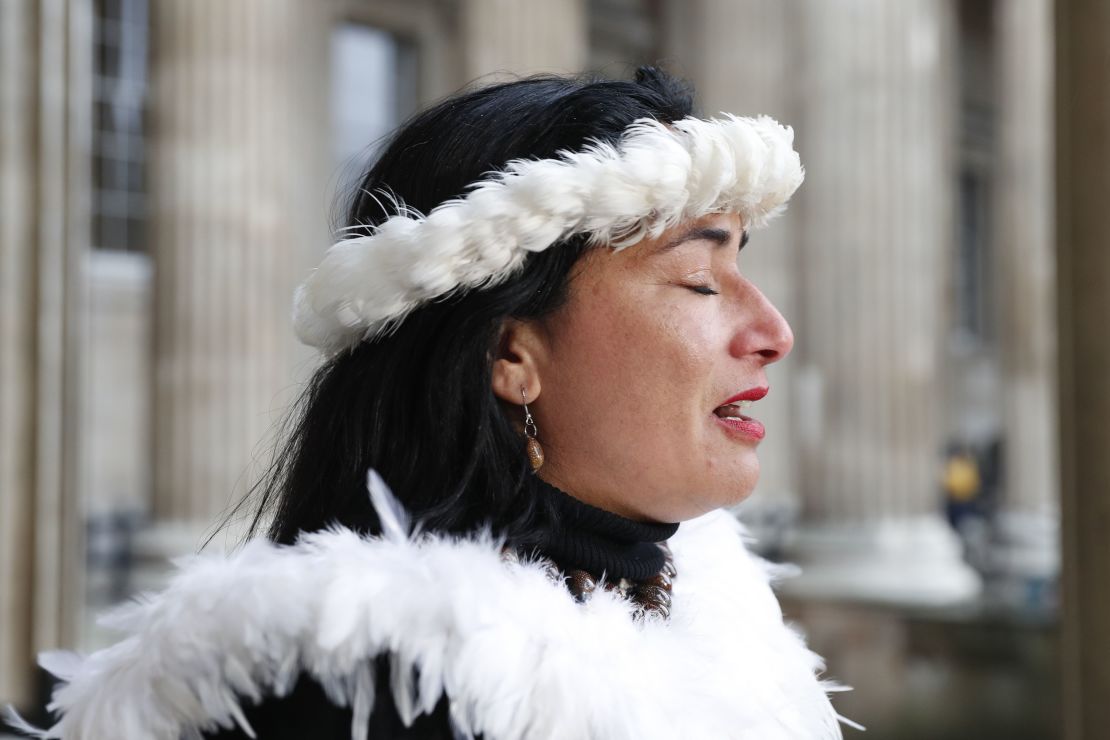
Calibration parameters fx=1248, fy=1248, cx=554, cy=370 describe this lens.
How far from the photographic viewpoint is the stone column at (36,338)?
5.10 metres

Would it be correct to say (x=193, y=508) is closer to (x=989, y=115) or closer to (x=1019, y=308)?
(x=1019, y=308)

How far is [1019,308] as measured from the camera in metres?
14.8

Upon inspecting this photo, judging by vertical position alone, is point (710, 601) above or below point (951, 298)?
below

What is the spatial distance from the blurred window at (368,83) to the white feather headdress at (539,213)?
16.2m

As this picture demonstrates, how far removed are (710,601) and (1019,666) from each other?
6.38m

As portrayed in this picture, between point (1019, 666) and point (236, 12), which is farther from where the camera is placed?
point (236, 12)

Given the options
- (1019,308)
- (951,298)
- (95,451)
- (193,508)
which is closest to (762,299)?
(193,508)

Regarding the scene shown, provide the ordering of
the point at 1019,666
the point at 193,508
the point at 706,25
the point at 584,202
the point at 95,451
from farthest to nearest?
the point at 95,451 → the point at 706,25 → the point at 193,508 → the point at 1019,666 → the point at 584,202

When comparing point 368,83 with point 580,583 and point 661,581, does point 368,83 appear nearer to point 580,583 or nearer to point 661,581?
point 661,581

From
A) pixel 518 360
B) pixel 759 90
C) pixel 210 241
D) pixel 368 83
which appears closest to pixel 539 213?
pixel 518 360

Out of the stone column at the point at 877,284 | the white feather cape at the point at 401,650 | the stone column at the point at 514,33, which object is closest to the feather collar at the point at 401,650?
the white feather cape at the point at 401,650

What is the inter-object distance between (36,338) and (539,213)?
166 inches

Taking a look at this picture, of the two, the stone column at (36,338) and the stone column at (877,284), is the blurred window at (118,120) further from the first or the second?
the stone column at (36,338)

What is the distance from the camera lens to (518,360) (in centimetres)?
166
